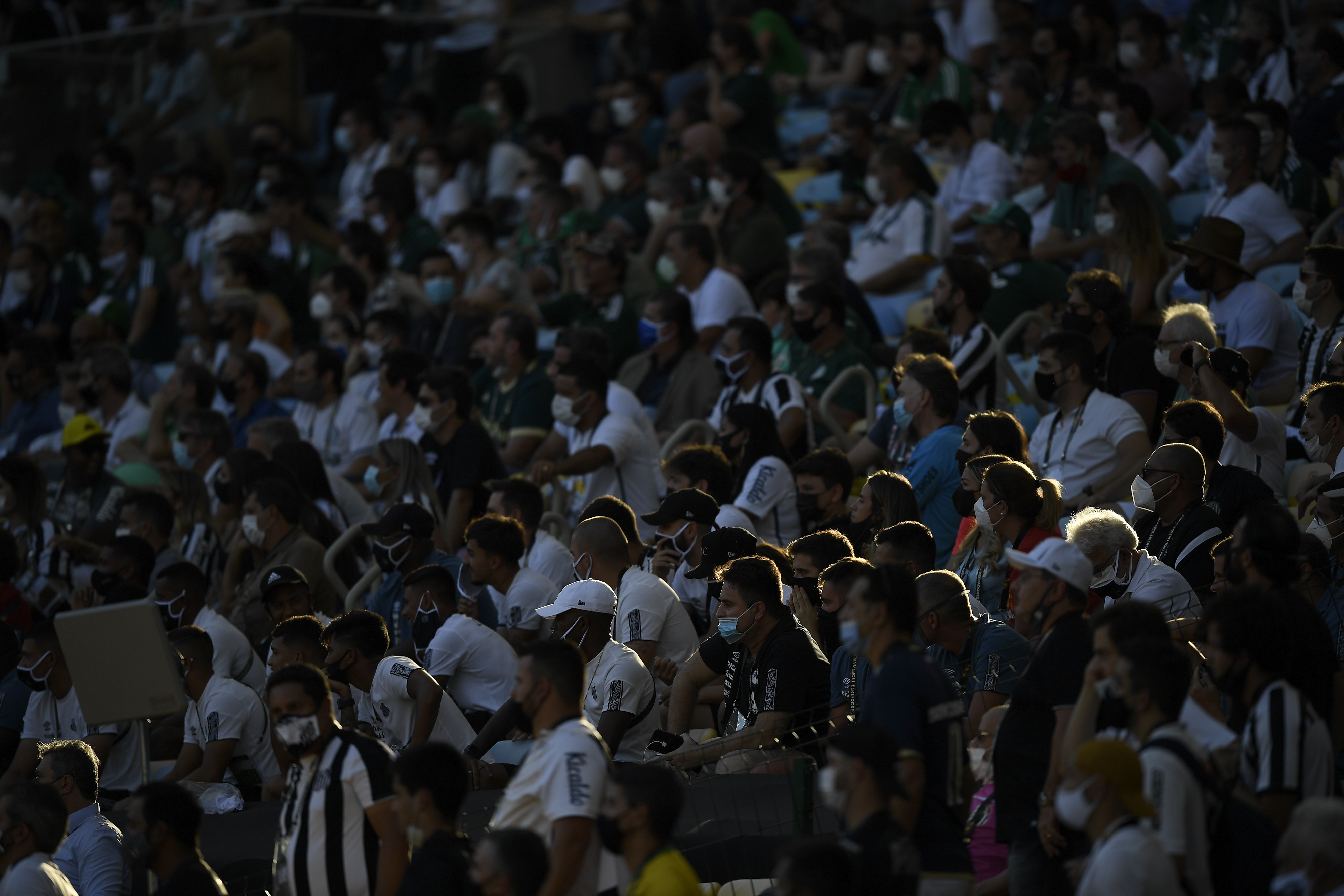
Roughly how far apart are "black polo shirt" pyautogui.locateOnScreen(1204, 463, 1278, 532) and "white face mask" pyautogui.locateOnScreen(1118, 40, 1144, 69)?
7514 millimetres

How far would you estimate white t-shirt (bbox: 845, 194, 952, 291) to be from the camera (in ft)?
37.9

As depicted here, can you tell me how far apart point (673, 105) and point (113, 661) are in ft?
36.0

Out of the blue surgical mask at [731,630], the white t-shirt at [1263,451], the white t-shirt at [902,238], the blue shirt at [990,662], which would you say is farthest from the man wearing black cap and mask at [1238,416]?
the white t-shirt at [902,238]

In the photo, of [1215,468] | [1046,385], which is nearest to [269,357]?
[1046,385]

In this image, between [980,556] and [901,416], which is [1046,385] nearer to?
[901,416]

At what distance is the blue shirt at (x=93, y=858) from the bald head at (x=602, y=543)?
230 centimetres

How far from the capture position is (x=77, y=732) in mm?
7852

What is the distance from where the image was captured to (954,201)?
12.8 meters

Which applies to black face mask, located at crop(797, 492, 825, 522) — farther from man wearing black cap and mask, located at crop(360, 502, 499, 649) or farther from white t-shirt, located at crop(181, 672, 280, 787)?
white t-shirt, located at crop(181, 672, 280, 787)

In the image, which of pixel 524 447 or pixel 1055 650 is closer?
pixel 1055 650

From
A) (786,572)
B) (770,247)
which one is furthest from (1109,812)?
(770,247)

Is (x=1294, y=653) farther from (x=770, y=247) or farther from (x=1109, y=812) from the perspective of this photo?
(x=770, y=247)

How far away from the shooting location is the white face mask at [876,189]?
464 inches

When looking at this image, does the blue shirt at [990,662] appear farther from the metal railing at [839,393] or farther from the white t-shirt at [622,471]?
the white t-shirt at [622,471]
